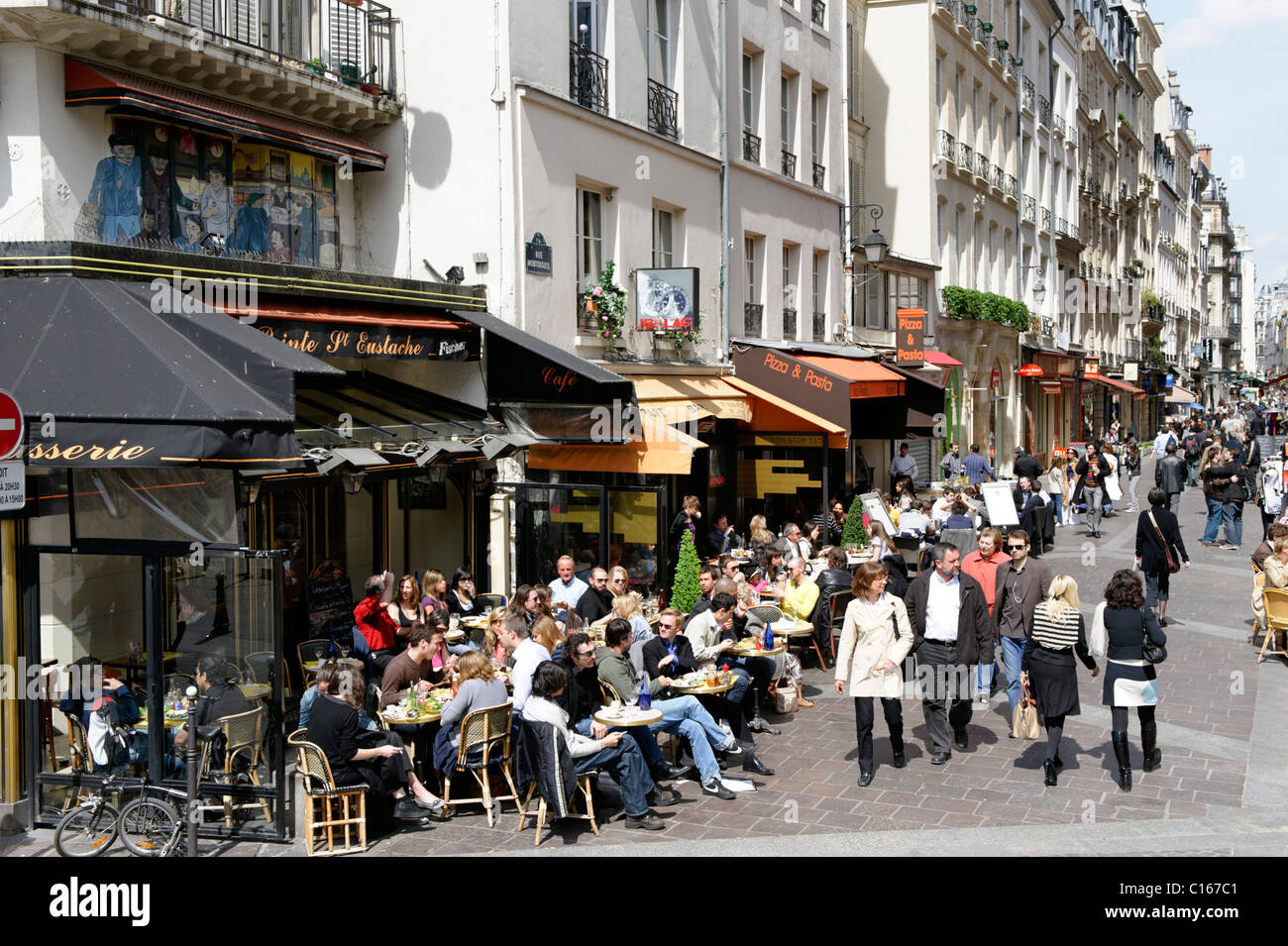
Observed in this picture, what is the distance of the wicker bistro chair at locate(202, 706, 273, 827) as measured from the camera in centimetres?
834

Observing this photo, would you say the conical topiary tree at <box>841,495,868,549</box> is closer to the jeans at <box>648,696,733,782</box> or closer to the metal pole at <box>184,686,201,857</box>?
the jeans at <box>648,696,733,782</box>

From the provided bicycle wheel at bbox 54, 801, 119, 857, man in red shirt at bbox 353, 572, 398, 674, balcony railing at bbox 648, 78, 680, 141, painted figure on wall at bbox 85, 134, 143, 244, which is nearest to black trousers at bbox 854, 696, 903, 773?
man in red shirt at bbox 353, 572, 398, 674

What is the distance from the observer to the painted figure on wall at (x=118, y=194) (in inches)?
412

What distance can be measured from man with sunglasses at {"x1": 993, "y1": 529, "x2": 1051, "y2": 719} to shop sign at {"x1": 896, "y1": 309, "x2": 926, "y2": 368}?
15699mm

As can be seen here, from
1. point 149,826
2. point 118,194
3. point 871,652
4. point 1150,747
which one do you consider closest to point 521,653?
point 871,652

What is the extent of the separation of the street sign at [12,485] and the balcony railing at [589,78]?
9.03 metres

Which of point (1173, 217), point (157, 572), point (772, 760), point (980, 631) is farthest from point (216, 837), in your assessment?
point (1173, 217)

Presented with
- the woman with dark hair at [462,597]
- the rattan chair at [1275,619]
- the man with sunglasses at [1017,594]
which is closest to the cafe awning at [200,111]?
the woman with dark hair at [462,597]

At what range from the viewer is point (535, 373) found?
44.9 ft

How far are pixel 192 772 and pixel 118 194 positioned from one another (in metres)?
5.42

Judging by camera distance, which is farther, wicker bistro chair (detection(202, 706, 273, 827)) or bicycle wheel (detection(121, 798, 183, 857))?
wicker bistro chair (detection(202, 706, 273, 827))

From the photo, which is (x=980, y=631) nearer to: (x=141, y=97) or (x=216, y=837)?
(x=216, y=837)

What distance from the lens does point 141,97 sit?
10.4 meters
